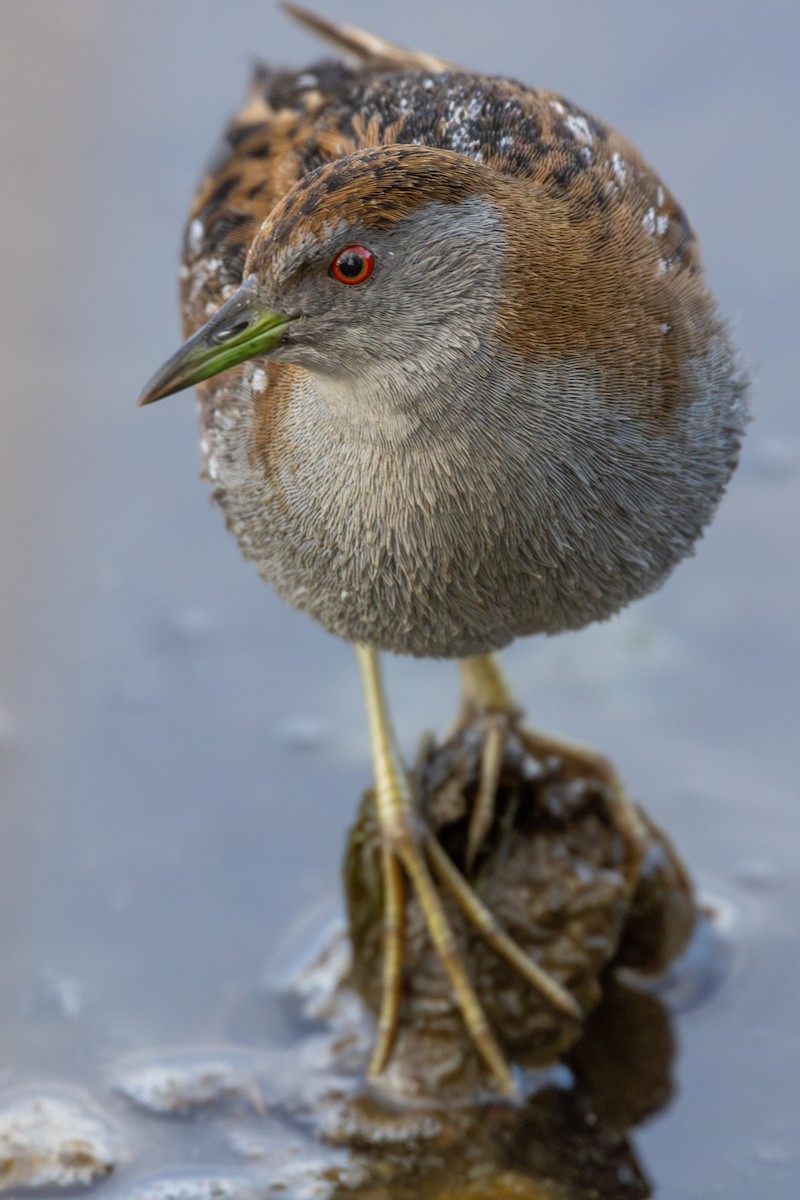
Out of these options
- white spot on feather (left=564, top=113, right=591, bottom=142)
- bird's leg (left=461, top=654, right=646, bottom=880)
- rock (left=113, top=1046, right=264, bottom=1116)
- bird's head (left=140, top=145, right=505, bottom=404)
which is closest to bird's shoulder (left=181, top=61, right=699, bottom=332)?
white spot on feather (left=564, top=113, right=591, bottom=142)

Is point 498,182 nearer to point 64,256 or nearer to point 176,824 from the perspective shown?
point 176,824

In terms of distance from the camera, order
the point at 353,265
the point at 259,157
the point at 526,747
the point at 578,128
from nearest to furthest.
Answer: the point at 353,265 → the point at 578,128 → the point at 259,157 → the point at 526,747

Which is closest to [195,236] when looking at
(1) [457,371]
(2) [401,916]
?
(1) [457,371]

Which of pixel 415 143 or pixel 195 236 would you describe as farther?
pixel 195 236

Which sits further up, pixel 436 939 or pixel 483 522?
pixel 483 522

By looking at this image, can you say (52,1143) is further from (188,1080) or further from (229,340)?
(229,340)

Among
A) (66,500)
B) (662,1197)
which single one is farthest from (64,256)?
(662,1197)

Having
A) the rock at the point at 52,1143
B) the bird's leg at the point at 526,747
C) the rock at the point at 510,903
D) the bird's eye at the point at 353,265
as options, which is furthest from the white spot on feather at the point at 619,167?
the rock at the point at 52,1143
